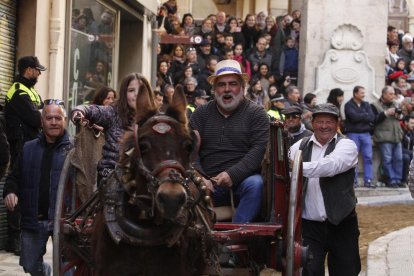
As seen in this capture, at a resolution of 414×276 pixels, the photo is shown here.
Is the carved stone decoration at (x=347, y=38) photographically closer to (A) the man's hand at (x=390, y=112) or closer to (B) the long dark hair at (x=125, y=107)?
(A) the man's hand at (x=390, y=112)

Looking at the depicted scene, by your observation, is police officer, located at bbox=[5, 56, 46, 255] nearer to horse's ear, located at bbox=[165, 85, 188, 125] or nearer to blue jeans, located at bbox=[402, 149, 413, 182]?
horse's ear, located at bbox=[165, 85, 188, 125]

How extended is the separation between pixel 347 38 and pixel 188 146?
670 inches

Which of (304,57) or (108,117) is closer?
(108,117)

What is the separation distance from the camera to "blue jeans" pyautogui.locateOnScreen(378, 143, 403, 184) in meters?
19.8

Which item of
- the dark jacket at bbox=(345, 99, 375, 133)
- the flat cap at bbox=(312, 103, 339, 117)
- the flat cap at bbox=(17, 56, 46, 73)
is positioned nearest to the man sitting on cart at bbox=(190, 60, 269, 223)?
the flat cap at bbox=(312, 103, 339, 117)

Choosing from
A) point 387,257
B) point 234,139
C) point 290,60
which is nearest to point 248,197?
point 234,139

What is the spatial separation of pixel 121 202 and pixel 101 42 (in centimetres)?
1056

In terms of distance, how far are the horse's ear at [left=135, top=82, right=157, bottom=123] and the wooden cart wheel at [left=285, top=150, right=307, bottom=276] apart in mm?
1419

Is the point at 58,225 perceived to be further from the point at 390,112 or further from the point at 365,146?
the point at 390,112

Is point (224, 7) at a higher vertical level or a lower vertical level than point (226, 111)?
higher

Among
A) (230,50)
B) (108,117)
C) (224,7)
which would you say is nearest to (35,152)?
(108,117)

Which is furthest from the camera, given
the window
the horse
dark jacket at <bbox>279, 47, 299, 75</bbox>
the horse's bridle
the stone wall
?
dark jacket at <bbox>279, 47, 299, 75</bbox>

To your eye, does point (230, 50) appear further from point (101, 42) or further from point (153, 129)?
point (153, 129)

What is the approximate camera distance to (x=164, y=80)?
19.4 meters
